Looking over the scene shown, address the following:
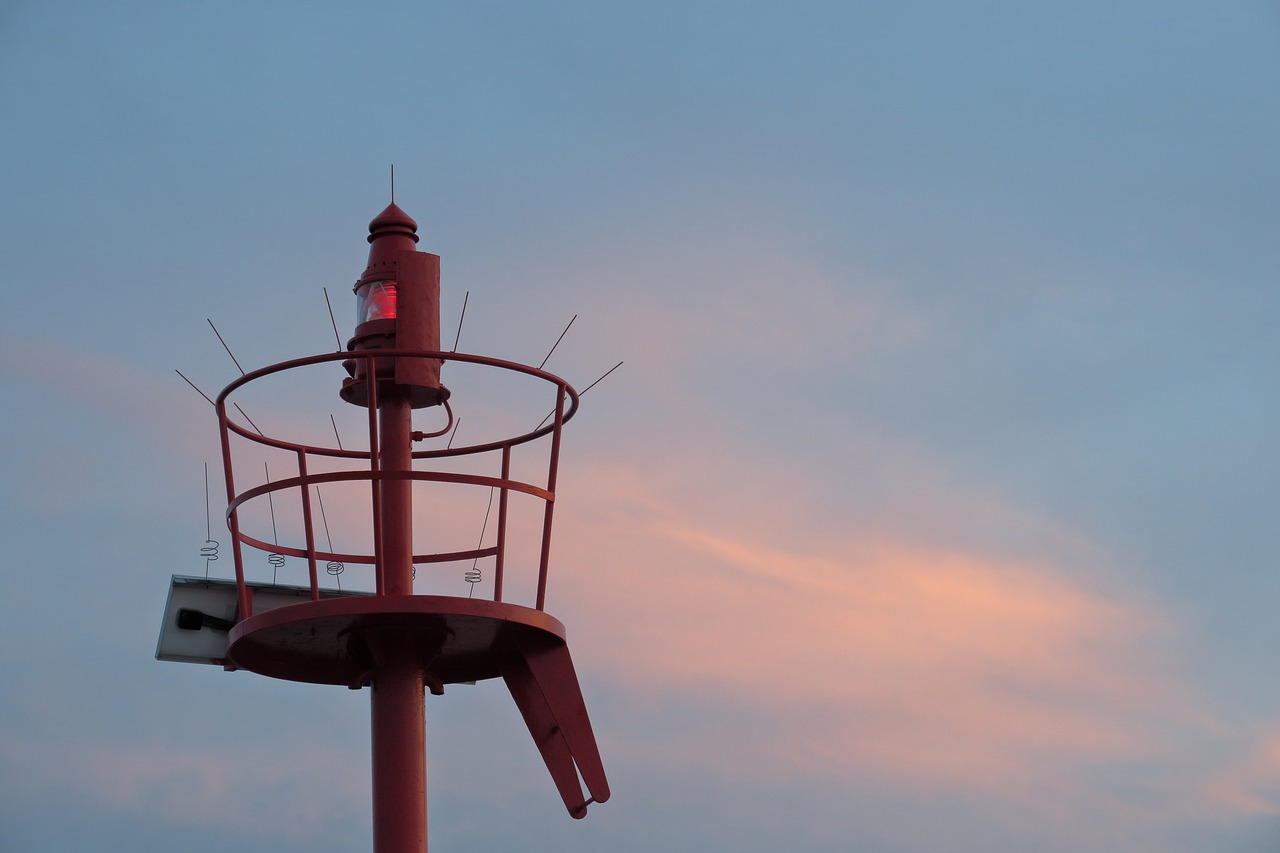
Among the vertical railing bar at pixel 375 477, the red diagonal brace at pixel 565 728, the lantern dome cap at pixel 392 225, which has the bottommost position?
the red diagonal brace at pixel 565 728

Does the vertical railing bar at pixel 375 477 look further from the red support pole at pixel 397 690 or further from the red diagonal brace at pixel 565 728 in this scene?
the red diagonal brace at pixel 565 728

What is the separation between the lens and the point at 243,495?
16328 mm

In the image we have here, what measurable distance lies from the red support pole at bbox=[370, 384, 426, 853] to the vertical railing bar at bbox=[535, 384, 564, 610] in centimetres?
126

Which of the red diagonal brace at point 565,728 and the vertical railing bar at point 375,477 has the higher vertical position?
the vertical railing bar at point 375,477

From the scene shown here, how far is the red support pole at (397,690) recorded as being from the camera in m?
16.3

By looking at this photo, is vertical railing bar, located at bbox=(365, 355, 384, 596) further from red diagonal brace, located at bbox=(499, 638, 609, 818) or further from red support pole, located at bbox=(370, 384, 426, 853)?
red diagonal brace, located at bbox=(499, 638, 609, 818)

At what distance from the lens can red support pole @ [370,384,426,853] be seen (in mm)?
16266

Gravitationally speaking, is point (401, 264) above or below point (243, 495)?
above

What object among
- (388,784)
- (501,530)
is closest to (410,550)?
(501,530)

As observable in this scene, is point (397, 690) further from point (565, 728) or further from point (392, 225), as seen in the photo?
point (392, 225)

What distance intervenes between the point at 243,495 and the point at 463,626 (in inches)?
93.5

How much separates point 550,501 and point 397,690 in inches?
89.2

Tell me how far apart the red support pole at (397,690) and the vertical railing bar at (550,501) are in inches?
49.6

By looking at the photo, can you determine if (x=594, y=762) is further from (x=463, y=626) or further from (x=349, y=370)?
(x=349, y=370)
